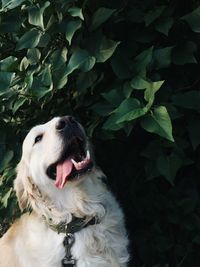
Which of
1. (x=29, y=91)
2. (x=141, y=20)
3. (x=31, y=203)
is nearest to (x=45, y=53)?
(x=29, y=91)

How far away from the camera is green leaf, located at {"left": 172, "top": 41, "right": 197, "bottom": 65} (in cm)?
381

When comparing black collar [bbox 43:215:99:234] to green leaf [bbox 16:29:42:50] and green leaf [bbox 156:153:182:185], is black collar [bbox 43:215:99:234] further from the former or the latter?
green leaf [bbox 16:29:42:50]

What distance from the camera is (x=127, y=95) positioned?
362cm

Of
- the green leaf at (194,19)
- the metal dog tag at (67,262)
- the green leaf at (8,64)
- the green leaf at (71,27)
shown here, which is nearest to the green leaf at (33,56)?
the green leaf at (8,64)

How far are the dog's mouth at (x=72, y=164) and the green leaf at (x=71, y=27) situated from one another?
0.61 metres

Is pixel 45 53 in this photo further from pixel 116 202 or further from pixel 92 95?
pixel 116 202

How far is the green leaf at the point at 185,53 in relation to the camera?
3812 millimetres

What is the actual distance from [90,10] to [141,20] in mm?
331

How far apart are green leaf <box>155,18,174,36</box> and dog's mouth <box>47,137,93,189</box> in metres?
0.83

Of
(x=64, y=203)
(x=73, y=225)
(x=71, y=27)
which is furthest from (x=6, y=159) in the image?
(x=71, y=27)

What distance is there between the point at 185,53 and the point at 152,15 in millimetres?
325

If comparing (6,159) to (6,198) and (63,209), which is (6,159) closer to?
(6,198)

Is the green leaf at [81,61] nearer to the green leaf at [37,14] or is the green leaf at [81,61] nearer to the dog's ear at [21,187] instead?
the green leaf at [37,14]

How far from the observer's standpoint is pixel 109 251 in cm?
383
